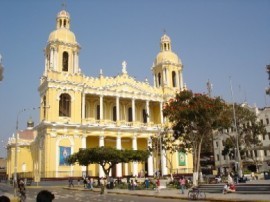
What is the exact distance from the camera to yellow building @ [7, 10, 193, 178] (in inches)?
2013

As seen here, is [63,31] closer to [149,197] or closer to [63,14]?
[63,14]

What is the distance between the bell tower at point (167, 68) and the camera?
66.4 meters

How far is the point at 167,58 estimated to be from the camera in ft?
220

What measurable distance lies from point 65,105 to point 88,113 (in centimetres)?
537

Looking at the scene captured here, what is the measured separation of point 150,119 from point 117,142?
10045 mm

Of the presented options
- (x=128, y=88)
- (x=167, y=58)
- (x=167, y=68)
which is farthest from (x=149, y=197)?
(x=167, y=58)

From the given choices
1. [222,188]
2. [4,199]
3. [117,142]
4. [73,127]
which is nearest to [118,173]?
[117,142]

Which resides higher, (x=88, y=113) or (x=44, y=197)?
(x=88, y=113)

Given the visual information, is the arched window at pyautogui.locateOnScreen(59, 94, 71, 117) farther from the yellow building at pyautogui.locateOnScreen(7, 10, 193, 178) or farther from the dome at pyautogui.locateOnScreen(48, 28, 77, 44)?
the dome at pyautogui.locateOnScreen(48, 28, 77, 44)

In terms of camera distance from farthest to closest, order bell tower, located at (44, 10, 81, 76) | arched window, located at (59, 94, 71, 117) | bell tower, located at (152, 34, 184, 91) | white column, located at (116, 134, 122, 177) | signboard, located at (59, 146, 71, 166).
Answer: bell tower, located at (152, 34, 184, 91), bell tower, located at (44, 10, 81, 76), white column, located at (116, 134, 122, 177), arched window, located at (59, 94, 71, 117), signboard, located at (59, 146, 71, 166)

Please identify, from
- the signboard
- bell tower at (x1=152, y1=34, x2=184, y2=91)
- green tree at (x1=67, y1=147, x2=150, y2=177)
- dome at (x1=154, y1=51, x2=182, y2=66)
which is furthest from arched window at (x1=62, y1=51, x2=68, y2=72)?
dome at (x1=154, y1=51, x2=182, y2=66)

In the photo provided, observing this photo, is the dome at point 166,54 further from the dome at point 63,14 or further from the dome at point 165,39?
the dome at point 63,14

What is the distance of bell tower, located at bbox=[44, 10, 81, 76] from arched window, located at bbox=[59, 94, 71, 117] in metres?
4.02

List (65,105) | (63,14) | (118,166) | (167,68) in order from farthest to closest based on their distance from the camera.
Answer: (167,68)
(63,14)
(118,166)
(65,105)
